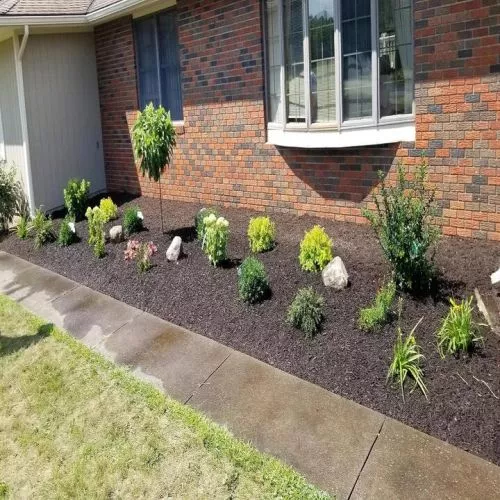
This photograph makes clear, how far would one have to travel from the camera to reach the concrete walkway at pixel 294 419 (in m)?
2.81

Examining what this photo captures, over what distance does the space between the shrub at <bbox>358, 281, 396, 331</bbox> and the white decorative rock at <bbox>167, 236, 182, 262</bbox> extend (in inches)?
101

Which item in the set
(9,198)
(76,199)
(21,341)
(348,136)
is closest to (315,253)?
(348,136)

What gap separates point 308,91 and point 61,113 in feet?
17.8

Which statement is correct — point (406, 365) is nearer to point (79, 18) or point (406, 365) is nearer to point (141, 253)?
point (141, 253)

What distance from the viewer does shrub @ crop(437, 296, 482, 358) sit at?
12.0ft

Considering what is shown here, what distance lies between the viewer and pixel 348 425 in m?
3.27

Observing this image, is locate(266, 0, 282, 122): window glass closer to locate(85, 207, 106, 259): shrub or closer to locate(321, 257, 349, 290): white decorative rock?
locate(85, 207, 106, 259): shrub

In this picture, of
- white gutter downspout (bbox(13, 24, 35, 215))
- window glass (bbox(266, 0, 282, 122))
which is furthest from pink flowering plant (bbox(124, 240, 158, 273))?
white gutter downspout (bbox(13, 24, 35, 215))

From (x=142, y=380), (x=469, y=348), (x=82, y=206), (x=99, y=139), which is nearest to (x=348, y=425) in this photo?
(x=469, y=348)

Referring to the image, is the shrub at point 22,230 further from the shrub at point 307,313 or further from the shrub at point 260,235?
the shrub at point 307,313

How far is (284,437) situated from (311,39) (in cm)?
512

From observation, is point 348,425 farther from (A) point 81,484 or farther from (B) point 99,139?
(B) point 99,139

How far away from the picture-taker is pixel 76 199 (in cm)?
853

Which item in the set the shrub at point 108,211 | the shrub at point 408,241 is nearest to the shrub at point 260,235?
the shrub at point 408,241
